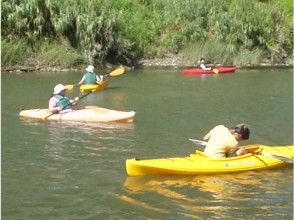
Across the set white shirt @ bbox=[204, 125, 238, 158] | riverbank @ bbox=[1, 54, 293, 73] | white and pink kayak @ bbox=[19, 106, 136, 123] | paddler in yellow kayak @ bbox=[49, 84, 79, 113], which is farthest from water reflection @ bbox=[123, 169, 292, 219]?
riverbank @ bbox=[1, 54, 293, 73]

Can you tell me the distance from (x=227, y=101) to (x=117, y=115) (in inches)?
208

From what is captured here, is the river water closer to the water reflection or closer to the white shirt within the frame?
the water reflection

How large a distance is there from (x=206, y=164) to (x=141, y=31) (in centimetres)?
2628

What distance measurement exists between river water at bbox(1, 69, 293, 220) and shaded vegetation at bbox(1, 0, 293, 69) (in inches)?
353

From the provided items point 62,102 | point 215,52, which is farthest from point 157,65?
point 62,102

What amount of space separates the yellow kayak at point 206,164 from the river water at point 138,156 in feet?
0.42

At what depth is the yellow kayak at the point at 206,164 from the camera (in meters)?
10.1

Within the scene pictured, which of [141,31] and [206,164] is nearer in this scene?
[206,164]

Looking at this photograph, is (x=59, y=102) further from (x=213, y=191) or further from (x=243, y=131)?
(x=213, y=191)

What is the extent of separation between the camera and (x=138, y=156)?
11.7 meters

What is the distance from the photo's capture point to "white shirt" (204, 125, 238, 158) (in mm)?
10281

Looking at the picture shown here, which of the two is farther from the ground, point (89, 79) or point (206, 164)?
point (89, 79)

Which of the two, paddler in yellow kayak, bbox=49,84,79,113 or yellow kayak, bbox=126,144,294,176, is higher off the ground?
paddler in yellow kayak, bbox=49,84,79,113

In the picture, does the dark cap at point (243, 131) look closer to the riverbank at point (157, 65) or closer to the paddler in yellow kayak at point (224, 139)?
the paddler in yellow kayak at point (224, 139)
